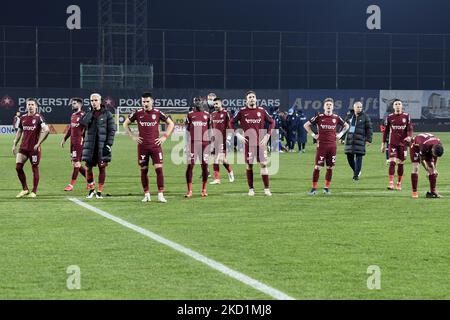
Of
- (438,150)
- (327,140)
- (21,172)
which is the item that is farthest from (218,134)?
(438,150)

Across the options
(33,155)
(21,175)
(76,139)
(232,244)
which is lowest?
(232,244)

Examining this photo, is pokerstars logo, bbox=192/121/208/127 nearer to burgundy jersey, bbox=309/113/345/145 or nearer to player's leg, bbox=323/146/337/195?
burgundy jersey, bbox=309/113/345/145

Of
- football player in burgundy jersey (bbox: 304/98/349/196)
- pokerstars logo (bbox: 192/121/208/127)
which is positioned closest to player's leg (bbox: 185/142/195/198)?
pokerstars logo (bbox: 192/121/208/127)

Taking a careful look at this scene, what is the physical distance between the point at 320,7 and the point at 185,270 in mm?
57632

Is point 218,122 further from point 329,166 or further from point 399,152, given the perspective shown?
point 399,152

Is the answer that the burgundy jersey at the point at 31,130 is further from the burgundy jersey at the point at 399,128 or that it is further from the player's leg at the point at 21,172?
the burgundy jersey at the point at 399,128

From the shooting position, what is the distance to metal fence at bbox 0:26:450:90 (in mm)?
62344

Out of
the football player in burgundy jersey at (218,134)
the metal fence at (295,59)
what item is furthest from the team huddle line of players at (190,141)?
the metal fence at (295,59)

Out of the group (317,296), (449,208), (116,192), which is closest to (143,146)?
(116,192)

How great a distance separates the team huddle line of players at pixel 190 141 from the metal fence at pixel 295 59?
4290 cm

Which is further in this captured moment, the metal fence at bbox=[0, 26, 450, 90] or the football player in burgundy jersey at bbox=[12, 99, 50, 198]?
the metal fence at bbox=[0, 26, 450, 90]

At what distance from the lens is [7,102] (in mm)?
58344

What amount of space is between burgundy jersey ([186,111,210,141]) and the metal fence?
43.2 meters

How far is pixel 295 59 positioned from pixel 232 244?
53.5 meters
